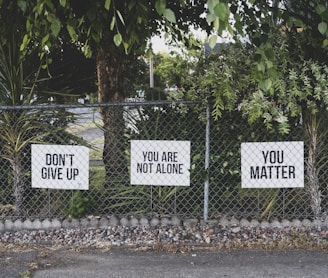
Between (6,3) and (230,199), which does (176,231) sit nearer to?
(230,199)

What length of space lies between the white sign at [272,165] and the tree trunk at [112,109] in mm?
1442

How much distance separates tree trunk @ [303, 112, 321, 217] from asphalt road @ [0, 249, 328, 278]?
0.73m

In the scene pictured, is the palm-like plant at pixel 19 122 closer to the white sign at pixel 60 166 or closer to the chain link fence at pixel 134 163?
the chain link fence at pixel 134 163

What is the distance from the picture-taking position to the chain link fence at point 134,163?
489 cm

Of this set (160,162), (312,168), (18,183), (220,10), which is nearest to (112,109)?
(160,162)

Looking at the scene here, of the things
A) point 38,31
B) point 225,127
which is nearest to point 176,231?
point 225,127

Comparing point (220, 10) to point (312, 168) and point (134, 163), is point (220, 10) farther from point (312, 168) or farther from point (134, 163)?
point (312, 168)

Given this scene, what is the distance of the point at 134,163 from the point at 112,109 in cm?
75

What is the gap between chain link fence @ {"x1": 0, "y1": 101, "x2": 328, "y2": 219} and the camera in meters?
4.89

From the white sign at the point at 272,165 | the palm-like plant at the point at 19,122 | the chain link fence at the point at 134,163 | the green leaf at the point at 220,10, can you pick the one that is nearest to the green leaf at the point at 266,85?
the green leaf at the point at 220,10

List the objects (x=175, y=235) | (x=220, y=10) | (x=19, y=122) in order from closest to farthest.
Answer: (x=220, y=10) → (x=175, y=235) → (x=19, y=122)

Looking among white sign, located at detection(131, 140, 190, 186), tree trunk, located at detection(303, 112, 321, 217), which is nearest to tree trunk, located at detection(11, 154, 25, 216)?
white sign, located at detection(131, 140, 190, 186)

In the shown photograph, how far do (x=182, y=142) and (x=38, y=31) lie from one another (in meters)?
1.90

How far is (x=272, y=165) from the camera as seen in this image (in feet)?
15.7
